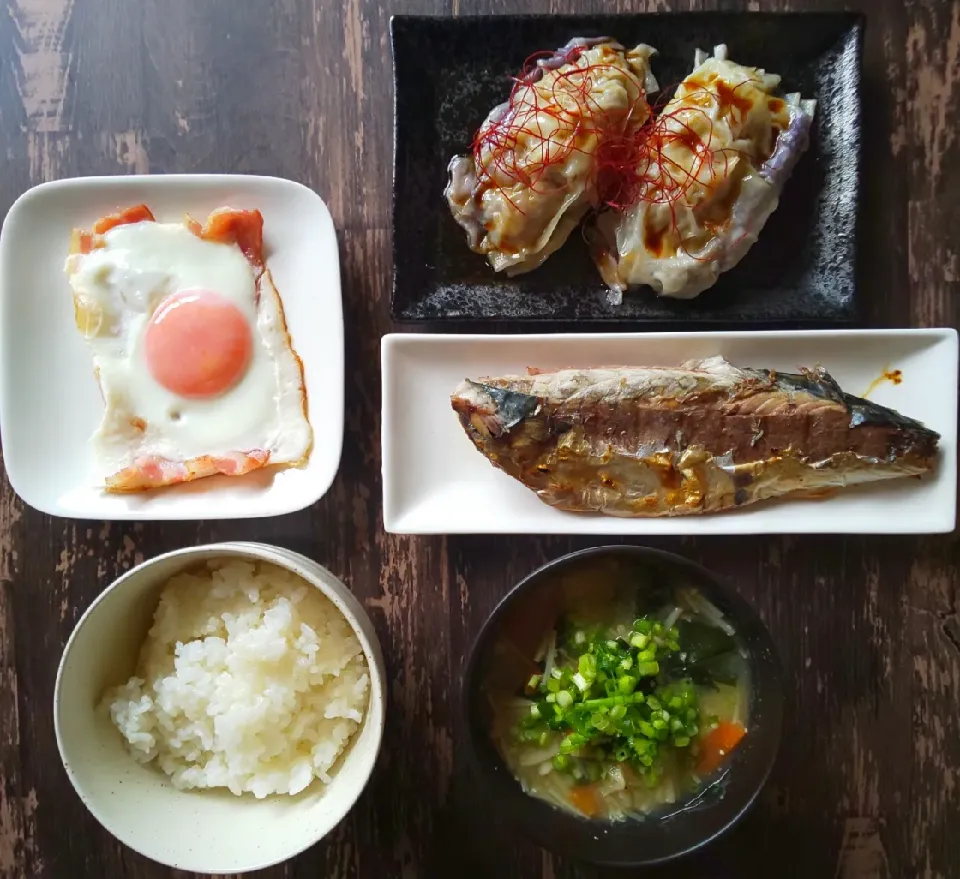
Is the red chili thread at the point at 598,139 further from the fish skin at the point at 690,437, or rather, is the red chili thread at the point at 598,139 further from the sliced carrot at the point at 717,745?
the sliced carrot at the point at 717,745

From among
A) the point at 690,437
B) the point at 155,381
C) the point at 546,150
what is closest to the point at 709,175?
the point at 546,150

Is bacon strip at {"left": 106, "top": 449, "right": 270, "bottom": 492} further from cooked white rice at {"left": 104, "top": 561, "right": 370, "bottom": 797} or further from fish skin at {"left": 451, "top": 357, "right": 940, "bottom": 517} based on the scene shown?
fish skin at {"left": 451, "top": 357, "right": 940, "bottom": 517}

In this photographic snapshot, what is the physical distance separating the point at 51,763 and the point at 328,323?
57.0 inches

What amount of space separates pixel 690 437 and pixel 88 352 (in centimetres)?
160

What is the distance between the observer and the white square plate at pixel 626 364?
6.47 ft

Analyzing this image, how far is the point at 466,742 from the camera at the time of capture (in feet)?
5.75

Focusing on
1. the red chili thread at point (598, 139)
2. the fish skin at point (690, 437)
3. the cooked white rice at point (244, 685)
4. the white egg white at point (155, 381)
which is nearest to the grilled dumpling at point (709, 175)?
the red chili thread at point (598, 139)

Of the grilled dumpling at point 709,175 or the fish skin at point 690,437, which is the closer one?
the fish skin at point 690,437

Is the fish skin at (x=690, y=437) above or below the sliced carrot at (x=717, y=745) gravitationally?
above

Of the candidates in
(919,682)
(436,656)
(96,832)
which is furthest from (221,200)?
(919,682)

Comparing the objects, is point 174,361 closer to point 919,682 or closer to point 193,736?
point 193,736

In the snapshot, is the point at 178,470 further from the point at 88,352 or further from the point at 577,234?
the point at 577,234

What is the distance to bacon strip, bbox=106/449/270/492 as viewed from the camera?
2.07 m

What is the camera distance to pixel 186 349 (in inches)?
82.3
